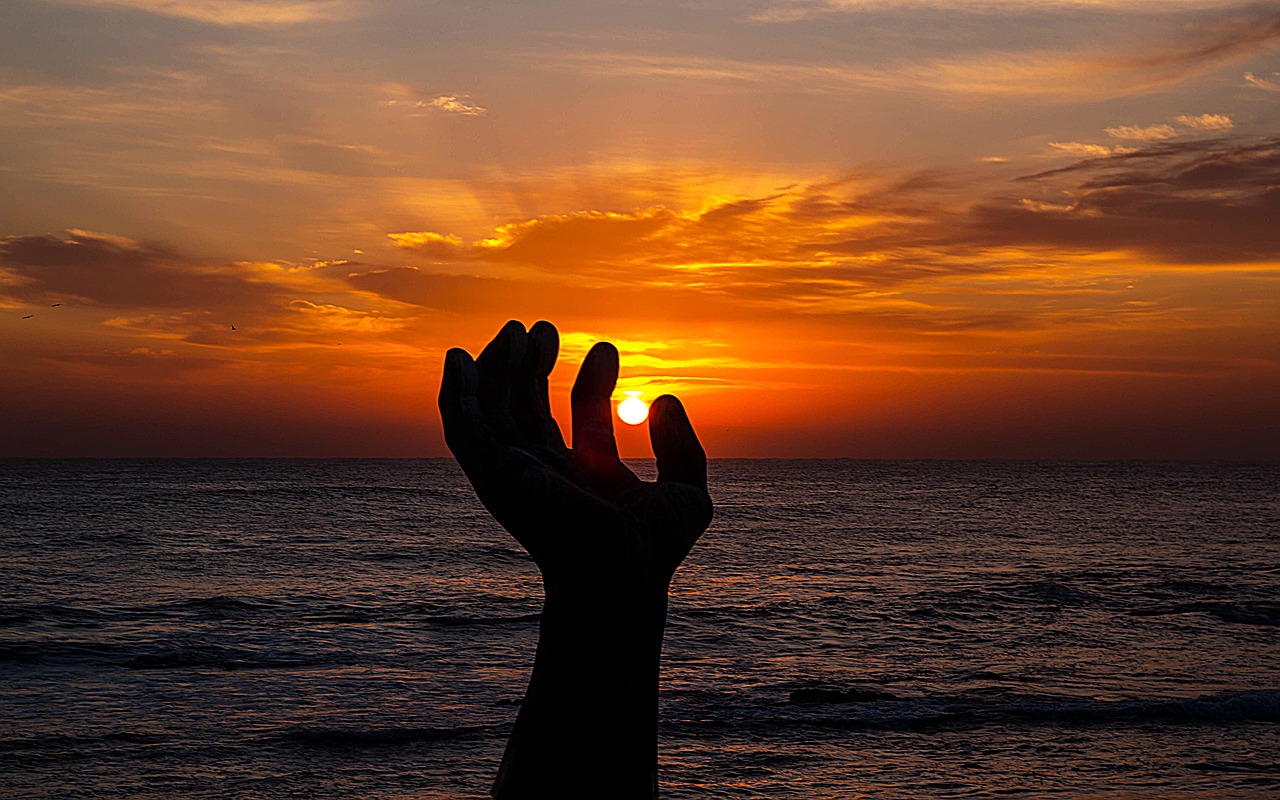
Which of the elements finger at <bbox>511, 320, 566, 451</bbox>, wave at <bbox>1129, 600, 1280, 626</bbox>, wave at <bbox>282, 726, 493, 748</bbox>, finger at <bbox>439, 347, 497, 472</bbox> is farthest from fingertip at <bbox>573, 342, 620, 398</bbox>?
wave at <bbox>1129, 600, 1280, 626</bbox>

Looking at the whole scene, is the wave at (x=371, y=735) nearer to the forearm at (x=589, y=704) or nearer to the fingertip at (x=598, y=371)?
the forearm at (x=589, y=704)

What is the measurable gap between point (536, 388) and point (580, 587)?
0.99m

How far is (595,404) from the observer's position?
5469mm

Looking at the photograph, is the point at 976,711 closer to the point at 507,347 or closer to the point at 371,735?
the point at 371,735

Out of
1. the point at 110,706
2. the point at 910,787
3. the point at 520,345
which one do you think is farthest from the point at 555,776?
the point at 110,706

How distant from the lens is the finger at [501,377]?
526 centimetres

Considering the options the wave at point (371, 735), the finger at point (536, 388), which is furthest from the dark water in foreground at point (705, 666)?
the finger at point (536, 388)

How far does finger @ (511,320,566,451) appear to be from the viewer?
17.9ft

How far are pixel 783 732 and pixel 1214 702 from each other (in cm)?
624

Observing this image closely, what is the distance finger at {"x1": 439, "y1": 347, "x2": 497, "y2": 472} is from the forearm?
681 millimetres

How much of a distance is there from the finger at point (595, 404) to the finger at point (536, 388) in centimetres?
12

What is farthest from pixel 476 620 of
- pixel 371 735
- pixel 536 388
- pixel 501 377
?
pixel 501 377

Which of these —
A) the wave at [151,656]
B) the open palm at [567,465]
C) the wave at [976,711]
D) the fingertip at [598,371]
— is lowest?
the wave at [151,656]

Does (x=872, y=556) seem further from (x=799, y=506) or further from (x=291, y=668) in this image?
(x=799, y=506)
